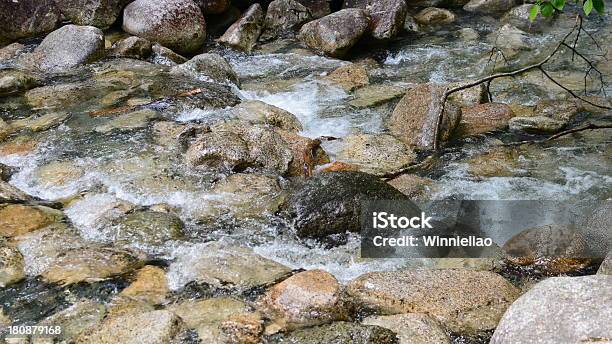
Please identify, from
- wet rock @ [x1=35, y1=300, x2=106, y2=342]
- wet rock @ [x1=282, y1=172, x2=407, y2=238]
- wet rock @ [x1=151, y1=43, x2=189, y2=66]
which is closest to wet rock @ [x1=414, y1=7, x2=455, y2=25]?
wet rock @ [x1=151, y1=43, x2=189, y2=66]

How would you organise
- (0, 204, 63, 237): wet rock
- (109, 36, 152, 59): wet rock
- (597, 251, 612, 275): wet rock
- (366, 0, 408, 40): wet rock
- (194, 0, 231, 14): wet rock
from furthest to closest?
1. (194, 0, 231, 14): wet rock
2. (366, 0, 408, 40): wet rock
3. (109, 36, 152, 59): wet rock
4. (0, 204, 63, 237): wet rock
5. (597, 251, 612, 275): wet rock

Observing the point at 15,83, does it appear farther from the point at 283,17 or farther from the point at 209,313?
the point at 209,313

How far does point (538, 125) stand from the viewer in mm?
Result: 6641

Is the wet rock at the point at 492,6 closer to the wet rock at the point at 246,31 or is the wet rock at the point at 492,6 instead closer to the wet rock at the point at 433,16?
the wet rock at the point at 433,16

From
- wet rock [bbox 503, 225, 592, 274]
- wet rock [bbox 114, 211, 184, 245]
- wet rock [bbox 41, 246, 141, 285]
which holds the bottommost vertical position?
wet rock [bbox 503, 225, 592, 274]

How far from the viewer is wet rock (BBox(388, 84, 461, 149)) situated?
645 centimetres

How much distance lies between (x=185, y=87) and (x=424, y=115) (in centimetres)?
306

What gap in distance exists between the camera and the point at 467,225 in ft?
16.2

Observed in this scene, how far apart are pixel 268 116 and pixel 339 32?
11.1 feet

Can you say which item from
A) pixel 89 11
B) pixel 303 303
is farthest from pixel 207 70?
pixel 303 303

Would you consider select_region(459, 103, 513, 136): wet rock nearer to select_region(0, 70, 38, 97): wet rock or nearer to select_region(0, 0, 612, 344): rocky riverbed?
select_region(0, 0, 612, 344): rocky riverbed

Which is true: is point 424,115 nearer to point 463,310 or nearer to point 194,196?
point 194,196

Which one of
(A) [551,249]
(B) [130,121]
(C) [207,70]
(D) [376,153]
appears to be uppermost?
(C) [207,70]

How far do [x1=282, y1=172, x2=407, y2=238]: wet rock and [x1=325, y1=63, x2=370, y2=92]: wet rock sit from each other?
3.45 meters
